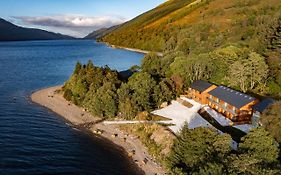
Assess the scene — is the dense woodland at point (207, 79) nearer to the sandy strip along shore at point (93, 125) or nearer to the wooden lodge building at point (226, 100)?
the sandy strip along shore at point (93, 125)

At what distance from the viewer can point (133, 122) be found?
232ft

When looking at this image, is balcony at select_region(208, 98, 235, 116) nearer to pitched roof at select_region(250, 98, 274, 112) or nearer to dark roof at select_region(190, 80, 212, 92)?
dark roof at select_region(190, 80, 212, 92)

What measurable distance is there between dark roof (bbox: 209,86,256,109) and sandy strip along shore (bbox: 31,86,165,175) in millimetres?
22604

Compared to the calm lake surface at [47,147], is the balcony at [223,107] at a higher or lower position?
higher

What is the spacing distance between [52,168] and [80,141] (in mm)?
13841

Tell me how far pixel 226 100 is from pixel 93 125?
98.9ft

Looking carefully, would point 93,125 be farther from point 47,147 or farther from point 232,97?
point 232,97

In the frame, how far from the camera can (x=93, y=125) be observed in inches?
2862

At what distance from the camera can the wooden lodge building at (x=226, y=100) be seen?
225 feet

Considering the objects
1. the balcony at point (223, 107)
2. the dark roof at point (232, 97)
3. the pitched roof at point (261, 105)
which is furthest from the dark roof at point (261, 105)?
the balcony at point (223, 107)

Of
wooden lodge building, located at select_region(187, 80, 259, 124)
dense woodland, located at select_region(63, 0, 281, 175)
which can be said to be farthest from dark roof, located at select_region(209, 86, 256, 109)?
dense woodland, located at select_region(63, 0, 281, 175)

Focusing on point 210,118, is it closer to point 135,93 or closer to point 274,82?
point 135,93

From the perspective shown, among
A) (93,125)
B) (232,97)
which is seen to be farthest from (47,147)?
(232,97)

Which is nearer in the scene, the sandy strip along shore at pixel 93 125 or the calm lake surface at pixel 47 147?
the calm lake surface at pixel 47 147
